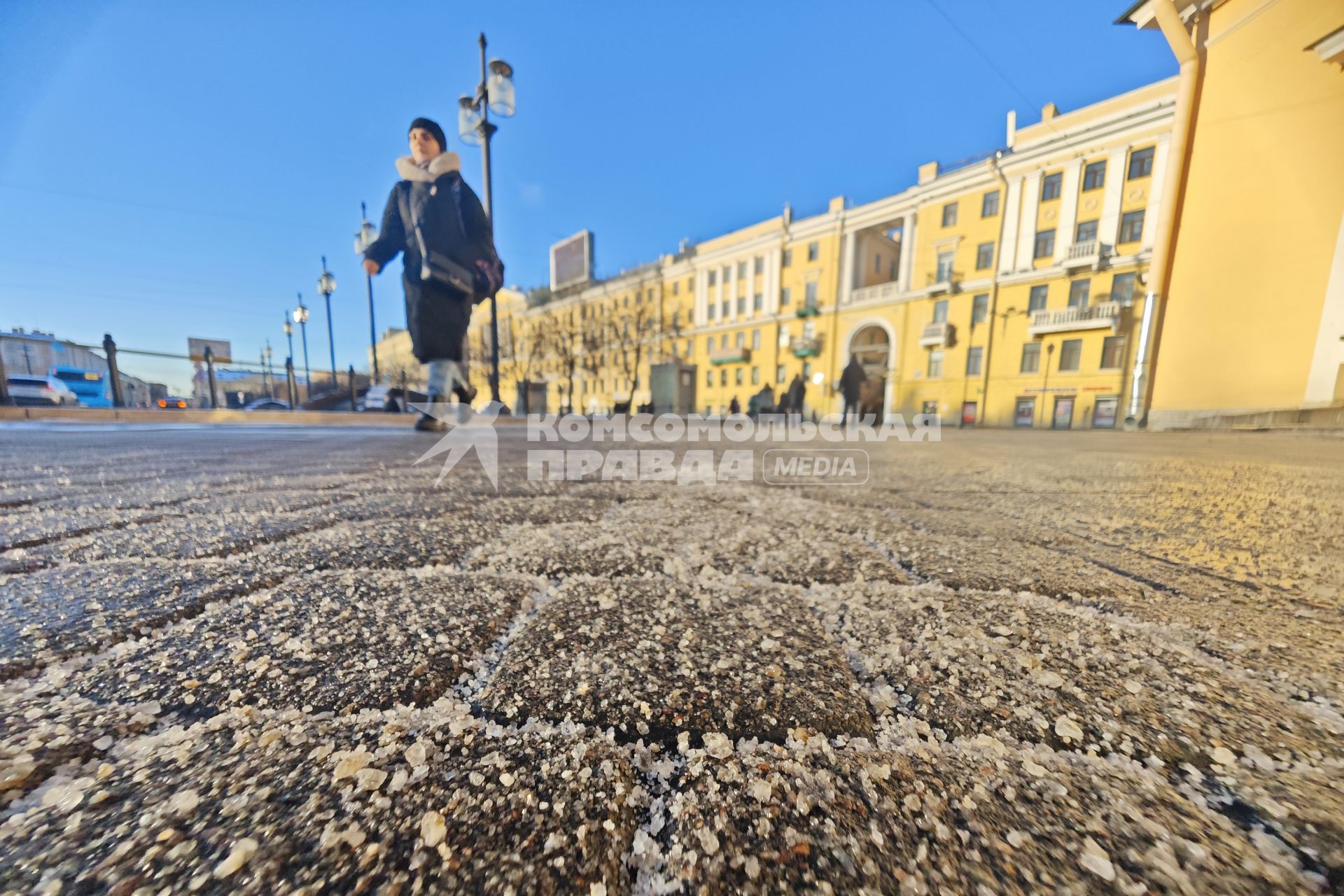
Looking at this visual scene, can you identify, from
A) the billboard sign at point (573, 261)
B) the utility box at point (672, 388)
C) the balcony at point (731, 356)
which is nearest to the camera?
the utility box at point (672, 388)

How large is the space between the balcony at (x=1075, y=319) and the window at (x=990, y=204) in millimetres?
4567

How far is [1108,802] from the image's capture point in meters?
0.32

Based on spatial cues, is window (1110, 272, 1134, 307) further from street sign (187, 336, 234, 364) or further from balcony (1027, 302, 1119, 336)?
street sign (187, 336, 234, 364)

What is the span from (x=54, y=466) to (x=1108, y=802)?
3.20 m

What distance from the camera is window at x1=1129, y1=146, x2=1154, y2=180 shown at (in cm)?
1561

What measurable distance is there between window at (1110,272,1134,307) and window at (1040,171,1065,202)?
3.82m

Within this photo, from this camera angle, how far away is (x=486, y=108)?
7.16 m

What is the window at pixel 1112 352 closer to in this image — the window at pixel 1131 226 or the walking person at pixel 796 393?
the window at pixel 1131 226

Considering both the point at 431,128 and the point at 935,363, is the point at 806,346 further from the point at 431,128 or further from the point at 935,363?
the point at 431,128

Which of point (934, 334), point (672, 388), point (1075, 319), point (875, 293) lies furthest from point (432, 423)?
point (875, 293)

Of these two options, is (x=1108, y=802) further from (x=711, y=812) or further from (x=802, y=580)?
(x=802, y=580)

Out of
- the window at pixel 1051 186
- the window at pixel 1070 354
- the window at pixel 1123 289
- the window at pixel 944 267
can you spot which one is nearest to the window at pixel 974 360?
the window at pixel 1070 354

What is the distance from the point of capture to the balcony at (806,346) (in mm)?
23562

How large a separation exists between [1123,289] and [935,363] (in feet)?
20.2
